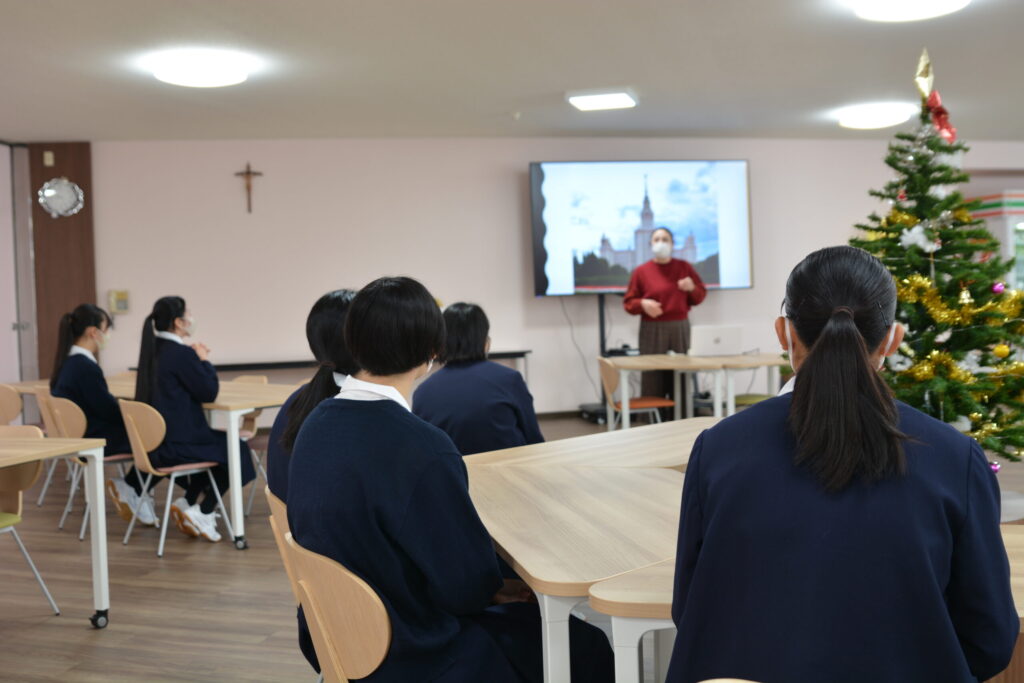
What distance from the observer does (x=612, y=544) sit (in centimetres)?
169

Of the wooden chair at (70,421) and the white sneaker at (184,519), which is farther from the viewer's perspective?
the white sneaker at (184,519)

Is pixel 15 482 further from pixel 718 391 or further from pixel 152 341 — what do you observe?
pixel 718 391

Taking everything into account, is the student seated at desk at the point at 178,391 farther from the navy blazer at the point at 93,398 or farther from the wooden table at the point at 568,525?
the wooden table at the point at 568,525

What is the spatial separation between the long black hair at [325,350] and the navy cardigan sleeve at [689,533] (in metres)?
1.36

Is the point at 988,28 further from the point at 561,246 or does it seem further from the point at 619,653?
the point at 619,653

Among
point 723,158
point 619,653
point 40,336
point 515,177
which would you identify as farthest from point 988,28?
point 40,336

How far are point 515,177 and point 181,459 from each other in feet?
15.5

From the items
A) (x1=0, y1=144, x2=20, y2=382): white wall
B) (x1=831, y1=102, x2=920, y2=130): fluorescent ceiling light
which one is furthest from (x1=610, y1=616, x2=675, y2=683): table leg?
(x1=0, y1=144, x2=20, y2=382): white wall

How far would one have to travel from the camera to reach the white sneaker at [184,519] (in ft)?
14.6

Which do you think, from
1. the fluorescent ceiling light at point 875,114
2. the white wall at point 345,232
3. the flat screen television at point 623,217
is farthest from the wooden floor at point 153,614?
the fluorescent ceiling light at point 875,114

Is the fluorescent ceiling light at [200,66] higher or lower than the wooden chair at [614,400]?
higher

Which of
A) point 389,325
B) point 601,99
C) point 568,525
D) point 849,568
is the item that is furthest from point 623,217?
point 849,568

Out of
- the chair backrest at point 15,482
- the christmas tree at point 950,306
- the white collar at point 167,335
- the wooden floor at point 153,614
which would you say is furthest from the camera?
the white collar at point 167,335

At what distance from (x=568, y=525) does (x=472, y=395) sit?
3.66 ft
